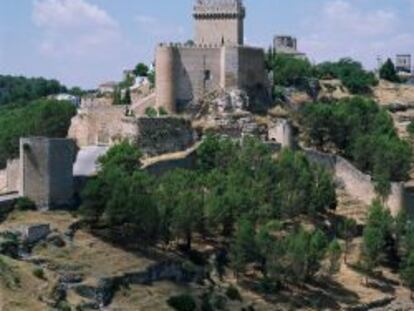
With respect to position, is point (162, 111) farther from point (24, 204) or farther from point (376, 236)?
point (24, 204)

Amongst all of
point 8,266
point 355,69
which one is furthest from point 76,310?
point 355,69

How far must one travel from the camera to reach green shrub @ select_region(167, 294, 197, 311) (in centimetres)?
5216

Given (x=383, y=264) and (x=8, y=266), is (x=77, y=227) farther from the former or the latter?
(x=383, y=264)

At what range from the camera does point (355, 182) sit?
231 feet

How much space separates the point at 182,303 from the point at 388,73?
55.7 m

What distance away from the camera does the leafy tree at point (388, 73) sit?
342ft

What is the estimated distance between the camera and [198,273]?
5647 cm

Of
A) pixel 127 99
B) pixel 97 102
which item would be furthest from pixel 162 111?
pixel 97 102

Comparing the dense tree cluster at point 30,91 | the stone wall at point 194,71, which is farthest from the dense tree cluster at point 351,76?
the dense tree cluster at point 30,91

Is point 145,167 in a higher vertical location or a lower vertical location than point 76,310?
higher

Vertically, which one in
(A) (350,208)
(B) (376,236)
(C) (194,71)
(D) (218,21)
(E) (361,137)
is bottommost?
(B) (376,236)

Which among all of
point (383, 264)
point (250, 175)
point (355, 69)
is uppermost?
point (355, 69)

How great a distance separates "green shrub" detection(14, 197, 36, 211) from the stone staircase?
18.1 m

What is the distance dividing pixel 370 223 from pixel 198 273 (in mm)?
10956
